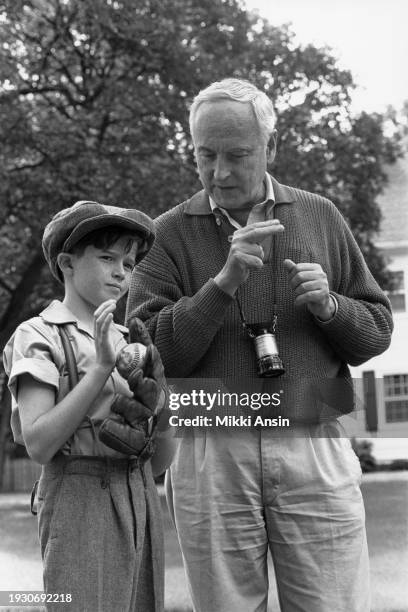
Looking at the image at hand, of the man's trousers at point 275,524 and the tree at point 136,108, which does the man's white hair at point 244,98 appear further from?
the tree at point 136,108

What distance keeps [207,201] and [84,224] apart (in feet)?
1.37

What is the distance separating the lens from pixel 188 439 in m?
2.09

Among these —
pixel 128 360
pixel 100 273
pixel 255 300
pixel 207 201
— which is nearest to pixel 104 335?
pixel 128 360

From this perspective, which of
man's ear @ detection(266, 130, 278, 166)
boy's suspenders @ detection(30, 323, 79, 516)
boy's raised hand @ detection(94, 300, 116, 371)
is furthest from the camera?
man's ear @ detection(266, 130, 278, 166)

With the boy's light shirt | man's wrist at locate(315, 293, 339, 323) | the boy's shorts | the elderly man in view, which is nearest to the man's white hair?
the elderly man

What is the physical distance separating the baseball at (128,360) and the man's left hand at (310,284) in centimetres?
38

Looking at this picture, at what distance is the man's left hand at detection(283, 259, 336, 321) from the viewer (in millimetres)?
1927

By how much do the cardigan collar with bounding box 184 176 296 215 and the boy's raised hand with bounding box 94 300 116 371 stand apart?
0.51 metres

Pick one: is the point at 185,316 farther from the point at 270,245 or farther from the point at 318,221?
the point at 318,221

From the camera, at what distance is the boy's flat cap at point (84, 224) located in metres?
1.83

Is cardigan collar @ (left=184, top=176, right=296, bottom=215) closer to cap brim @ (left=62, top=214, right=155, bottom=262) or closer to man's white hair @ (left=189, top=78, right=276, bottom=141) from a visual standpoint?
man's white hair @ (left=189, top=78, right=276, bottom=141)

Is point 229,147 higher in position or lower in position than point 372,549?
higher

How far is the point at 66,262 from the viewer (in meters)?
1.88

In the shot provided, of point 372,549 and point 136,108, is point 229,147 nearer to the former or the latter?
point 372,549
